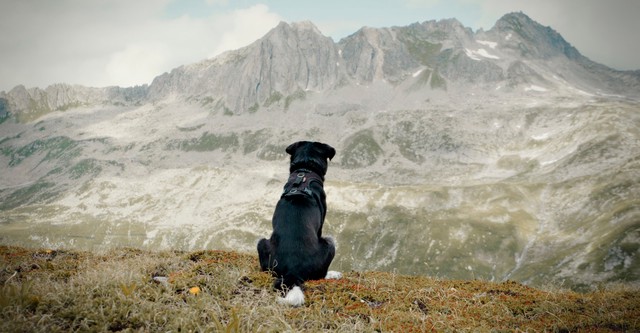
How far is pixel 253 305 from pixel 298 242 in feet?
7.62

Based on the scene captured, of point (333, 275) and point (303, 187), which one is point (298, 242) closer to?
point (303, 187)

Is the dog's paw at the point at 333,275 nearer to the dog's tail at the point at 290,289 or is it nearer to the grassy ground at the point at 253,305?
the grassy ground at the point at 253,305

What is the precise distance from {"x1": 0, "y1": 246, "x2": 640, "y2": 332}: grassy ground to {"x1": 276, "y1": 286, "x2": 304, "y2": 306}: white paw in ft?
0.57

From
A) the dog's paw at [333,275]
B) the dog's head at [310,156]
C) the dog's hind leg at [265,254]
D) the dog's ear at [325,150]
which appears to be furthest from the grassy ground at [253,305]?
the dog's ear at [325,150]

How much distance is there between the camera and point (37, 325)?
182 inches

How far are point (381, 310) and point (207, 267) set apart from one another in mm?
4416

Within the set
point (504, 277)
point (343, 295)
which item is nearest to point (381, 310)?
point (343, 295)

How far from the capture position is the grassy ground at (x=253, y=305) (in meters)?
5.29

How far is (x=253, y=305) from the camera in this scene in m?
6.99

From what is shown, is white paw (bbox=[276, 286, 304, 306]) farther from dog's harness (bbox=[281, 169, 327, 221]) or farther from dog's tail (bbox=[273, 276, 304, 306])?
dog's harness (bbox=[281, 169, 327, 221])

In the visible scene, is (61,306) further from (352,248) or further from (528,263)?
(352,248)

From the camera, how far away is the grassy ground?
5.29 metres

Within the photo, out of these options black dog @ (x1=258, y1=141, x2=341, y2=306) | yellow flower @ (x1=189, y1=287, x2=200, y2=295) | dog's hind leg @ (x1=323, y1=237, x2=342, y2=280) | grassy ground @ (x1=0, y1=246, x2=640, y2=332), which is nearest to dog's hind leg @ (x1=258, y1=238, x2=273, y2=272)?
black dog @ (x1=258, y1=141, x2=341, y2=306)

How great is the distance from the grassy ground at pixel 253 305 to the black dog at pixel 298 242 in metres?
0.34
